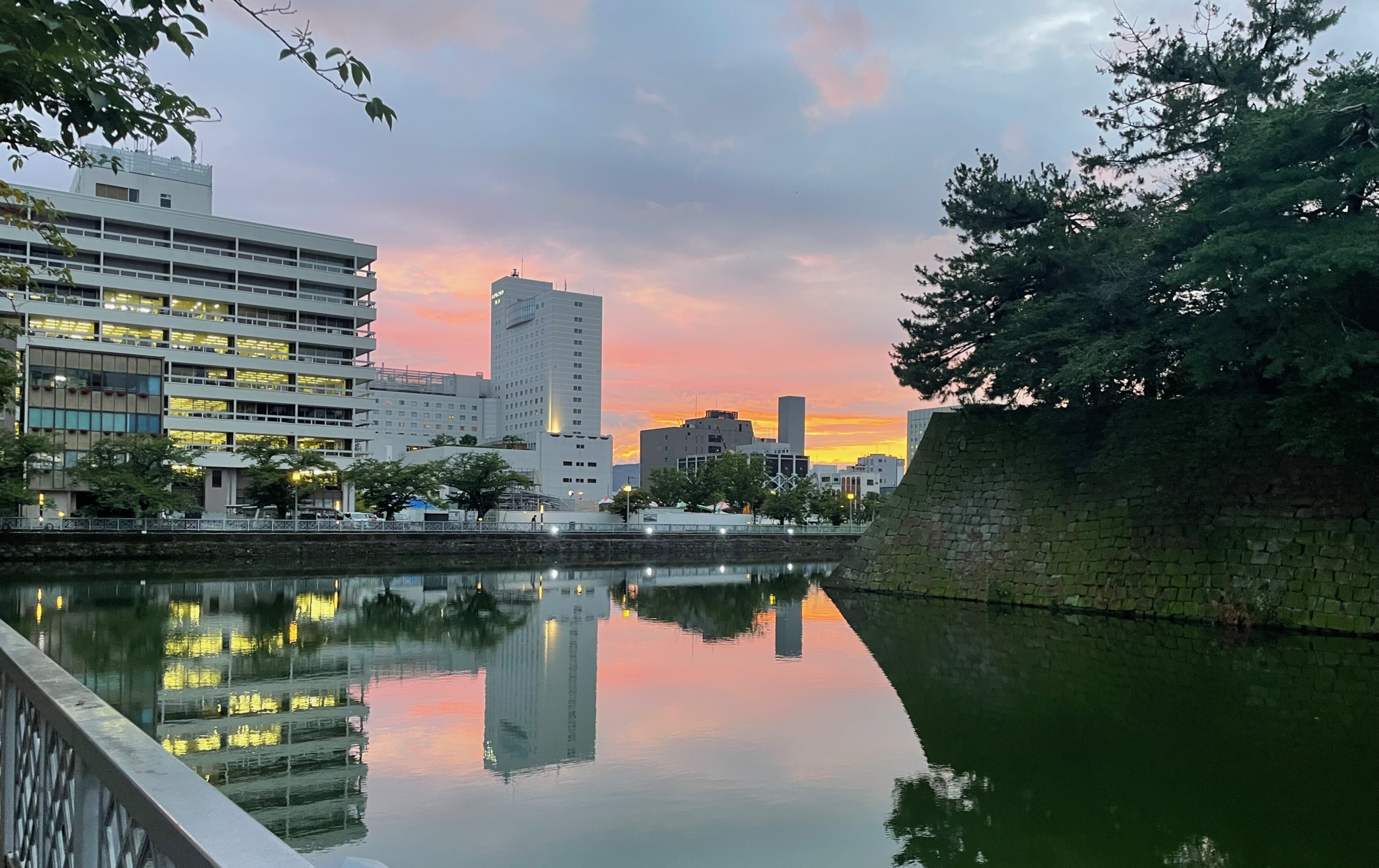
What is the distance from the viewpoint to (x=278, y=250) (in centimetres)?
5119

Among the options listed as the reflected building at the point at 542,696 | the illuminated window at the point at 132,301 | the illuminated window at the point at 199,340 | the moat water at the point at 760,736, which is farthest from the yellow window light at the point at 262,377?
the reflected building at the point at 542,696

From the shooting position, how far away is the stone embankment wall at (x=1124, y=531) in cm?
1725

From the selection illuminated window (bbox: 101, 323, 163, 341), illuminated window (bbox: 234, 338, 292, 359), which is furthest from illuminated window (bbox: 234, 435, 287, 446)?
illuminated window (bbox: 101, 323, 163, 341)

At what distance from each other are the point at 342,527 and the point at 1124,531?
97.1 ft

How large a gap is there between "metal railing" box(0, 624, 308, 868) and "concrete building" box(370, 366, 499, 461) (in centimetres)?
10167

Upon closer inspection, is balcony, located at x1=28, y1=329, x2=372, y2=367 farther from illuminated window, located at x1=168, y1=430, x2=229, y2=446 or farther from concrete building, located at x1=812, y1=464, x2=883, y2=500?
concrete building, located at x1=812, y1=464, x2=883, y2=500

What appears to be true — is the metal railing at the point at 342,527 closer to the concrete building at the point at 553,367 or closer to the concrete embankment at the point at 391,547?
the concrete embankment at the point at 391,547

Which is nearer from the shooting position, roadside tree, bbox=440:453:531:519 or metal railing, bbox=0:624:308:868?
metal railing, bbox=0:624:308:868

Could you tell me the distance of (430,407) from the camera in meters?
111

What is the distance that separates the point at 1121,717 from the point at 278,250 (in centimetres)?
5115

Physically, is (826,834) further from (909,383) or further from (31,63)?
(909,383)

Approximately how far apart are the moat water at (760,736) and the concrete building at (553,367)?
8679cm

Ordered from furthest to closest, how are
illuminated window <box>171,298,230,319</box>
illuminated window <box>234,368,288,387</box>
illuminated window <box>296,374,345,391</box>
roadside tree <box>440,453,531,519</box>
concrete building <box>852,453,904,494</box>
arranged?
concrete building <box>852,453,904,494</box>
illuminated window <box>296,374,345,391</box>
illuminated window <box>234,368,288,387</box>
illuminated window <box>171,298,230,319</box>
roadside tree <box>440,453,531,519</box>

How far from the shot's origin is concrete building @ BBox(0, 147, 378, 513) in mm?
42562
